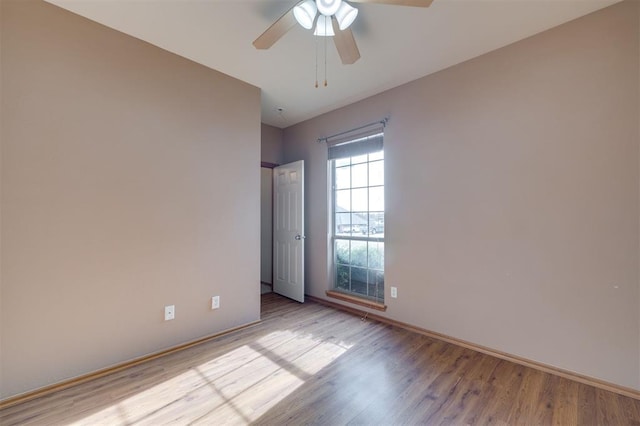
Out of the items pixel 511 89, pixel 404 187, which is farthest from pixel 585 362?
pixel 511 89

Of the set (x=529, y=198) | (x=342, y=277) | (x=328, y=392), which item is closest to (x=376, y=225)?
(x=342, y=277)

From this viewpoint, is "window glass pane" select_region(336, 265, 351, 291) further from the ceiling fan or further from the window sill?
the ceiling fan

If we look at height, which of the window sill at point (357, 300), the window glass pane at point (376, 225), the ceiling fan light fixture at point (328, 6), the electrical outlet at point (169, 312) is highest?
the ceiling fan light fixture at point (328, 6)

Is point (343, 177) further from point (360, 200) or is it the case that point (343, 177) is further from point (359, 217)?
point (359, 217)

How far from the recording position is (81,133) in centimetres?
206

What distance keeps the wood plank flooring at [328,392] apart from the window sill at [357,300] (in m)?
0.64

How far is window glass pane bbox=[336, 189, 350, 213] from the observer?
3691 mm

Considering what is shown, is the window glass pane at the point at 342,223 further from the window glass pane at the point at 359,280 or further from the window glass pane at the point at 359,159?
the window glass pane at the point at 359,159

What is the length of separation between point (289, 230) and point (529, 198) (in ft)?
9.52

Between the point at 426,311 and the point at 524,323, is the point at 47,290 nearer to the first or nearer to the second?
the point at 426,311

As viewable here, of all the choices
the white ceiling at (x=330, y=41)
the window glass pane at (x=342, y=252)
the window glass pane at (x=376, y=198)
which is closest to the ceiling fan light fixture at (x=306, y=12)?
the white ceiling at (x=330, y=41)

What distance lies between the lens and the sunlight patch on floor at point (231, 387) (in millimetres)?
1670

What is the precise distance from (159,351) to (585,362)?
339 cm

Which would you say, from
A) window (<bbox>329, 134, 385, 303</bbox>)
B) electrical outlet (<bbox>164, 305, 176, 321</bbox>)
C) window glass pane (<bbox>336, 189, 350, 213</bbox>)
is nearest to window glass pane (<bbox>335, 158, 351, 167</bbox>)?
window (<bbox>329, 134, 385, 303</bbox>)
